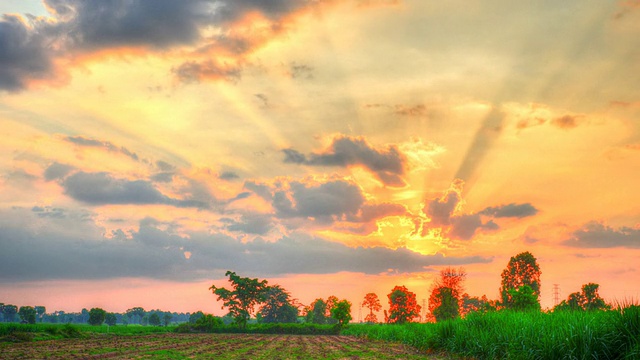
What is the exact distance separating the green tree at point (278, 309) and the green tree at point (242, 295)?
80.1ft

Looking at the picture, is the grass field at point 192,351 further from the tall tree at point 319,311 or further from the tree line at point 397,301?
the tall tree at point 319,311

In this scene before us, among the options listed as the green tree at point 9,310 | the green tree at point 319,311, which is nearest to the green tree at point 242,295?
the green tree at point 319,311

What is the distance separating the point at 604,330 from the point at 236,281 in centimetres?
11058

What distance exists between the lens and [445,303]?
292ft

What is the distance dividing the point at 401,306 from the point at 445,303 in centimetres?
3142

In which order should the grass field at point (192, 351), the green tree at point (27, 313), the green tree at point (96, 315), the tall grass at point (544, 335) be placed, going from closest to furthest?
the tall grass at point (544, 335)
the grass field at point (192, 351)
the green tree at point (96, 315)
the green tree at point (27, 313)

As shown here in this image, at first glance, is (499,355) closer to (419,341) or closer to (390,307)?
(419,341)

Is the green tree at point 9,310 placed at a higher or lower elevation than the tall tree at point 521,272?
lower

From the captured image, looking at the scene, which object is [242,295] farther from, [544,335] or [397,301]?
[544,335]

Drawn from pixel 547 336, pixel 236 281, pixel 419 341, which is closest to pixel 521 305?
pixel 419 341

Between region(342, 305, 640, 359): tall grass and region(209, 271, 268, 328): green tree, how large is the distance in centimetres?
8838

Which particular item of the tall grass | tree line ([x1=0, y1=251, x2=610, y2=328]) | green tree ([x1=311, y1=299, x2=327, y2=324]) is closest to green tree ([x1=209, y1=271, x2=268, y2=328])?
Answer: tree line ([x1=0, y1=251, x2=610, y2=328])

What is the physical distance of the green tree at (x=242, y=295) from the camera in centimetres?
11706

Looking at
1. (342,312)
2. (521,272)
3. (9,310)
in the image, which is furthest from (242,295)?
(9,310)
